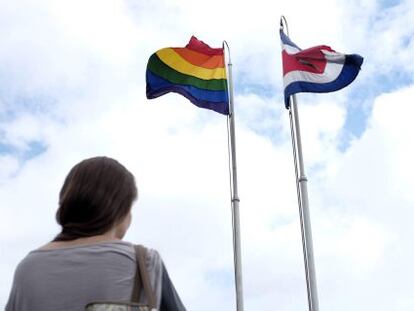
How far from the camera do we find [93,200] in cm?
222

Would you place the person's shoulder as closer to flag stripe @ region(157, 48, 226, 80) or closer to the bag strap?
the bag strap

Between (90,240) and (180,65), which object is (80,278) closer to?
(90,240)

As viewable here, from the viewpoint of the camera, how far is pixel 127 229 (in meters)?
2.29

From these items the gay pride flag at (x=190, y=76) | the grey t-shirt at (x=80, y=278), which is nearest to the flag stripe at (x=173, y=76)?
the gay pride flag at (x=190, y=76)

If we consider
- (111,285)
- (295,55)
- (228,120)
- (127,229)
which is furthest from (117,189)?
(228,120)

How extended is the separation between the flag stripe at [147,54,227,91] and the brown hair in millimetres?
10608

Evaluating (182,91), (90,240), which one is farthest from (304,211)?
(90,240)

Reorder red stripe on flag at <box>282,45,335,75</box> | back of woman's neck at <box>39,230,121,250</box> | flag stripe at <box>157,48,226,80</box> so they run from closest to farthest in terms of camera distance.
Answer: back of woman's neck at <box>39,230,121,250</box>
red stripe on flag at <box>282,45,335,75</box>
flag stripe at <box>157,48,226,80</box>

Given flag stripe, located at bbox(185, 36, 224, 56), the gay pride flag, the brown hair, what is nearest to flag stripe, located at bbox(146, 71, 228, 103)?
the gay pride flag

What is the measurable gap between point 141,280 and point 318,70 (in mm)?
9592

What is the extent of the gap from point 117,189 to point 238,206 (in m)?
10.3

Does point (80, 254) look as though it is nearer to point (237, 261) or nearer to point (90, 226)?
point (90, 226)

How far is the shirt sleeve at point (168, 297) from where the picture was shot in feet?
7.00

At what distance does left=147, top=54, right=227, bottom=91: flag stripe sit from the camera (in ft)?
42.1
